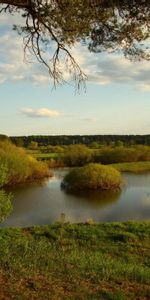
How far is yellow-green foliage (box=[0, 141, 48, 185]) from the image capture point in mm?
37688

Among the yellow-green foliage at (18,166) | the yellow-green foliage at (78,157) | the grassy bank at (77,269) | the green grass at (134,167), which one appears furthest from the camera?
the yellow-green foliage at (78,157)

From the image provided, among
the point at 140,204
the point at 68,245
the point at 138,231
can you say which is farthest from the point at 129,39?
the point at 140,204

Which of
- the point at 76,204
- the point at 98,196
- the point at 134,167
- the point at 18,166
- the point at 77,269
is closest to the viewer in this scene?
the point at 77,269

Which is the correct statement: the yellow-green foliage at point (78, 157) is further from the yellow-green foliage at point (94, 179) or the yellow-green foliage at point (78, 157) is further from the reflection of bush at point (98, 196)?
the reflection of bush at point (98, 196)

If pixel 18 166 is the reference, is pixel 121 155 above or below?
above

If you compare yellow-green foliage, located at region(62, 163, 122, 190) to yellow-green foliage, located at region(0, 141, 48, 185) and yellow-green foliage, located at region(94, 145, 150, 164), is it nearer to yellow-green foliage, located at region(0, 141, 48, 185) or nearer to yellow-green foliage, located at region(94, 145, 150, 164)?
yellow-green foliage, located at region(0, 141, 48, 185)

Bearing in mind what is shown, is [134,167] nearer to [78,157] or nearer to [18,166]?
[78,157]

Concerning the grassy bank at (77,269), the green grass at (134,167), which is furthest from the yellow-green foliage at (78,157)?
the grassy bank at (77,269)

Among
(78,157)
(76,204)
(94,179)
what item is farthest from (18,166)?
(78,157)

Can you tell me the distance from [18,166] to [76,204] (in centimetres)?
1259

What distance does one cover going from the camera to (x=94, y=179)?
33750mm

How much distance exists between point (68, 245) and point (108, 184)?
20719mm

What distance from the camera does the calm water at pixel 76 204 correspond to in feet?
72.8

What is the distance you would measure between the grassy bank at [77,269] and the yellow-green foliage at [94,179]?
18804 millimetres
